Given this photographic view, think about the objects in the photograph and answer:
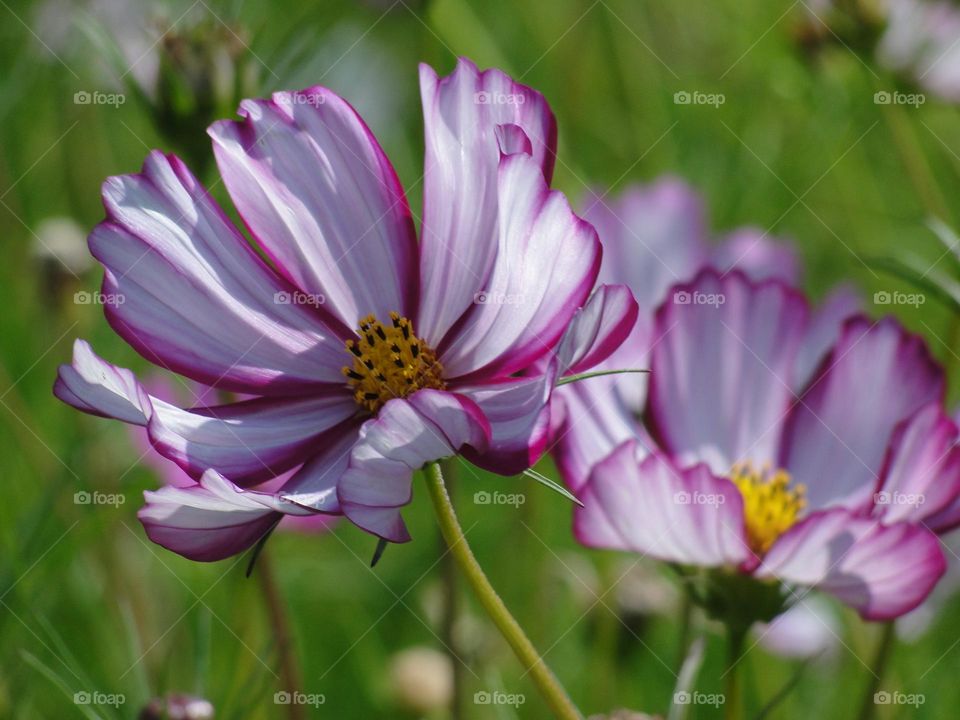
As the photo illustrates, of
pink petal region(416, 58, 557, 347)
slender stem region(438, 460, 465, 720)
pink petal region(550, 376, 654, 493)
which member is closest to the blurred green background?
slender stem region(438, 460, 465, 720)

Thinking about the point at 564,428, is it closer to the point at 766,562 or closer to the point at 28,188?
the point at 766,562

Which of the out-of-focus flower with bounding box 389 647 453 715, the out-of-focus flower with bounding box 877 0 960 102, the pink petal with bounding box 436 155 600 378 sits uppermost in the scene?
the out-of-focus flower with bounding box 877 0 960 102

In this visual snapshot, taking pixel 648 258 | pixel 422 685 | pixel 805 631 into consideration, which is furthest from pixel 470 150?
pixel 805 631

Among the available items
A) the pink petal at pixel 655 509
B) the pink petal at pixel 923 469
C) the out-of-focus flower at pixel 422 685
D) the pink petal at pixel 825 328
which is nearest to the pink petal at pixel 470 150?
the pink petal at pixel 655 509

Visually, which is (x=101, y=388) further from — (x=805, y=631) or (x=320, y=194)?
(x=805, y=631)

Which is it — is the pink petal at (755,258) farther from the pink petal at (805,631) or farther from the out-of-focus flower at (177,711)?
the out-of-focus flower at (177,711)

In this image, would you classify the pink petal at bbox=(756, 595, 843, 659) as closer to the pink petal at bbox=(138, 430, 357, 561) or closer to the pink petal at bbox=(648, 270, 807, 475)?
the pink petal at bbox=(648, 270, 807, 475)
